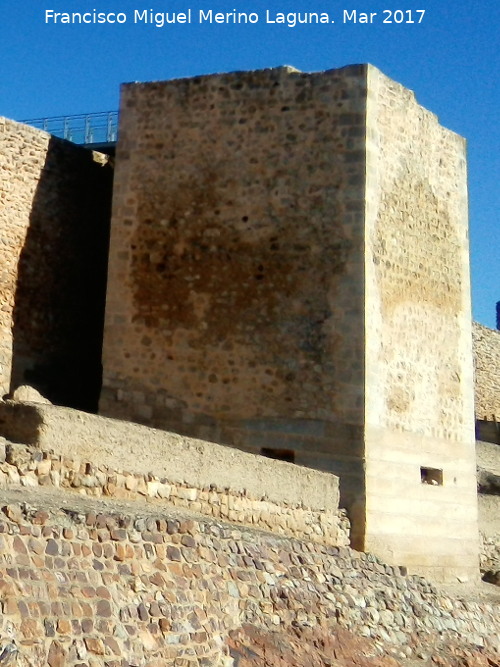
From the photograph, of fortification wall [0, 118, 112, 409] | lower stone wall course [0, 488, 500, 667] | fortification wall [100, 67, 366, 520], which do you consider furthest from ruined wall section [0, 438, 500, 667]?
fortification wall [0, 118, 112, 409]

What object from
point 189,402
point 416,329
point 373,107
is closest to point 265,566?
point 189,402

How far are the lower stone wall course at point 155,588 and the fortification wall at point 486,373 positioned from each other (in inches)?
443

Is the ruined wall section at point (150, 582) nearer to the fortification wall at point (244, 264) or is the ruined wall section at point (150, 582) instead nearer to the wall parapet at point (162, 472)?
the wall parapet at point (162, 472)

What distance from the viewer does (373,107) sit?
1116 centimetres

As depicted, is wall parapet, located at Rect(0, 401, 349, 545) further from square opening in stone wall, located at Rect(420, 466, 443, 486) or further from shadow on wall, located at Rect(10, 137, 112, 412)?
shadow on wall, located at Rect(10, 137, 112, 412)

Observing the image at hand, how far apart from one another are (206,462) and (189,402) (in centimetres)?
281

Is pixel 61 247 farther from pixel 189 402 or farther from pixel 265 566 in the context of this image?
pixel 265 566

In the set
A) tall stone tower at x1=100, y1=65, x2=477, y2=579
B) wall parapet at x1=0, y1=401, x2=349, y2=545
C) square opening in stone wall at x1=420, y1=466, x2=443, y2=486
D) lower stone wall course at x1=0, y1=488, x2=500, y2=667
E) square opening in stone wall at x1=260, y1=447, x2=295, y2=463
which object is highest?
tall stone tower at x1=100, y1=65, x2=477, y2=579

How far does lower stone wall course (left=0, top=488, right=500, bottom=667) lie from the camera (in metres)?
5.09

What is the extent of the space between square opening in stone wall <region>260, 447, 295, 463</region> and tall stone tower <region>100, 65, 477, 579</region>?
0.12 ft

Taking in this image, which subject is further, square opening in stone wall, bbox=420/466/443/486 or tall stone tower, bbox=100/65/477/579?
square opening in stone wall, bbox=420/466/443/486

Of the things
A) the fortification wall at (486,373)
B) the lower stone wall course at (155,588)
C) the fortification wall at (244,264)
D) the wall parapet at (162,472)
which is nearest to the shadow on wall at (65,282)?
the fortification wall at (244,264)

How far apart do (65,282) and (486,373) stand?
9.53m

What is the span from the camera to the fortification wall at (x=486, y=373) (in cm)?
1916
